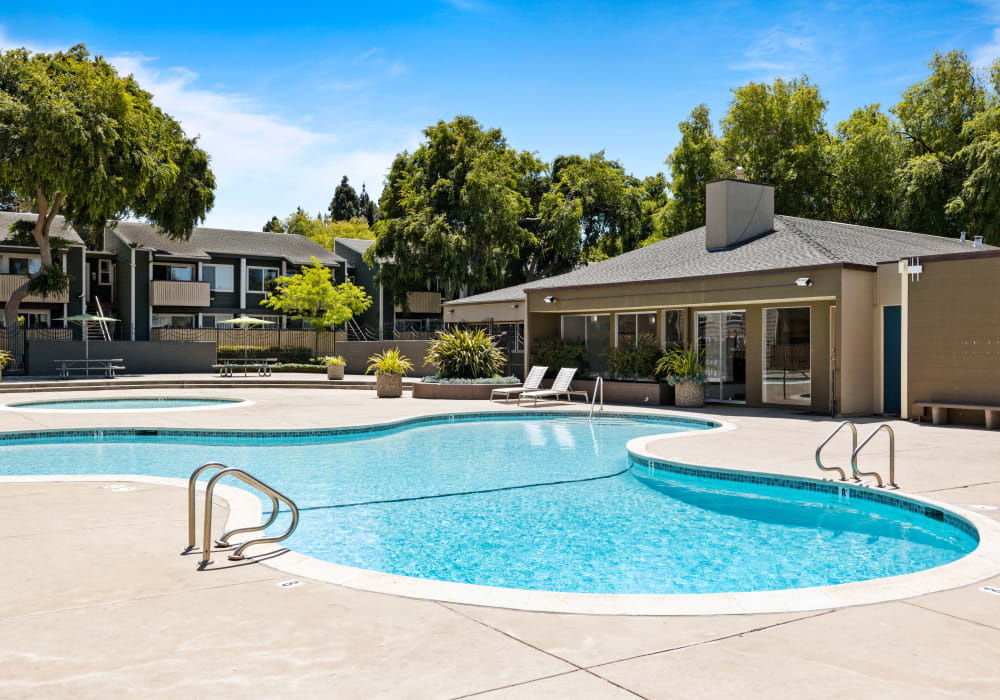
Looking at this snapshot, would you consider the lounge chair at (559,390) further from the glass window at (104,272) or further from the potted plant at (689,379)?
the glass window at (104,272)

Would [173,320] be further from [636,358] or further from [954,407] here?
[954,407]

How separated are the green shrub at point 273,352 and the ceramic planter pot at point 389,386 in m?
15.4

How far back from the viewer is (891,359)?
51.6 ft

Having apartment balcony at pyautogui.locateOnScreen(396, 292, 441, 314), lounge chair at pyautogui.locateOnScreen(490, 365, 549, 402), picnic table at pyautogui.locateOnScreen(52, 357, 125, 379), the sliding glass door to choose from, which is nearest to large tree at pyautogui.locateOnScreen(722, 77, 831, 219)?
apartment balcony at pyautogui.locateOnScreen(396, 292, 441, 314)

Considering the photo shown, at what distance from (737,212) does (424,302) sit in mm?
26804

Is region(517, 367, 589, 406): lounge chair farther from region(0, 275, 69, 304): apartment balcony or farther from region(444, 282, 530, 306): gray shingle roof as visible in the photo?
region(0, 275, 69, 304): apartment balcony

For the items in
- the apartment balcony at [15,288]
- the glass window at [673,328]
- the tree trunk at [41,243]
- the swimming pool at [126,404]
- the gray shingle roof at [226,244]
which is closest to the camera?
the swimming pool at [126,404]

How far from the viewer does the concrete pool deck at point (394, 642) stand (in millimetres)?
3229

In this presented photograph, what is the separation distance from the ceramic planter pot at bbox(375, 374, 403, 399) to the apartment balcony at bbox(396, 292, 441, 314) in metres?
21.7

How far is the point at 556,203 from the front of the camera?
43406 millimetres

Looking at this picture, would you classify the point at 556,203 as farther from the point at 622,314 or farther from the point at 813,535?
the point at 813,535

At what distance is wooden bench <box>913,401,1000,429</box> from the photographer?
13500mm

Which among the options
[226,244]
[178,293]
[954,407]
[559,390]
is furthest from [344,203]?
[954,407]

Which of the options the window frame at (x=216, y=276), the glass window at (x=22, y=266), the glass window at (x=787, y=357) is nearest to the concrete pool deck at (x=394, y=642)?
the glass window at (x=787, y=357)
